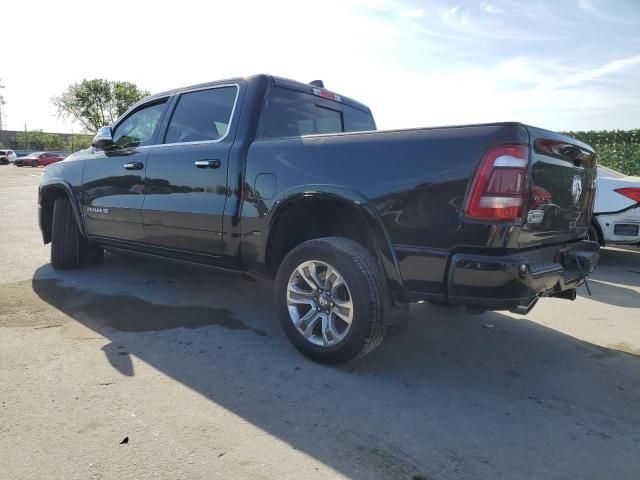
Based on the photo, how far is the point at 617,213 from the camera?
21.2ft

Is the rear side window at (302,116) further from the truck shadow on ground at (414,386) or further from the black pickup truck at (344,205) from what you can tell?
the truck shadow on ground at (414,386)

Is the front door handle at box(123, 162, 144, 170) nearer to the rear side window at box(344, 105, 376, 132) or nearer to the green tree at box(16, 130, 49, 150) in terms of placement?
the rear side window at box(344, 105, 376, 132)

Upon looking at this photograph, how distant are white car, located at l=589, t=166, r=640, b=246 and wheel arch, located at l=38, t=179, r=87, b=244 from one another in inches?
251

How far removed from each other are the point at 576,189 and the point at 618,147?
13.6 meters

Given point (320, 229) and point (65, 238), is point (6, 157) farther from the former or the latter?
point (320, 229)

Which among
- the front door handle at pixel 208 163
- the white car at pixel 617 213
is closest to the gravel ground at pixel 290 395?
the front door handle at pixel 208 163

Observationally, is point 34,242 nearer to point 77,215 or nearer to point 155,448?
point 77,215

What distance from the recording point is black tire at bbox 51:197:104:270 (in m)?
5.09

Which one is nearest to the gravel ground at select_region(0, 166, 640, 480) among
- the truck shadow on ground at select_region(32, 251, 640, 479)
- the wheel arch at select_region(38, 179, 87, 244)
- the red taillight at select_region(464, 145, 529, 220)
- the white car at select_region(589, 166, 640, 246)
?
the truck shadow on ground at select_region(32, 251, 640, 479)

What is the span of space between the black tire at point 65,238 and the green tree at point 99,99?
48715 millimetres

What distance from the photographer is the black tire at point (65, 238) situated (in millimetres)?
5090

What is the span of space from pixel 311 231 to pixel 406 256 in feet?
2.99

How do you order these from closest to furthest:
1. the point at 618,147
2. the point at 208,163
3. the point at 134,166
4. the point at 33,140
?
the point at 208,163 → the point at 134,166 → the point at 618,147 → the point at 33,140

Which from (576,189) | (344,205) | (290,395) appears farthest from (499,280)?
(290,395)
